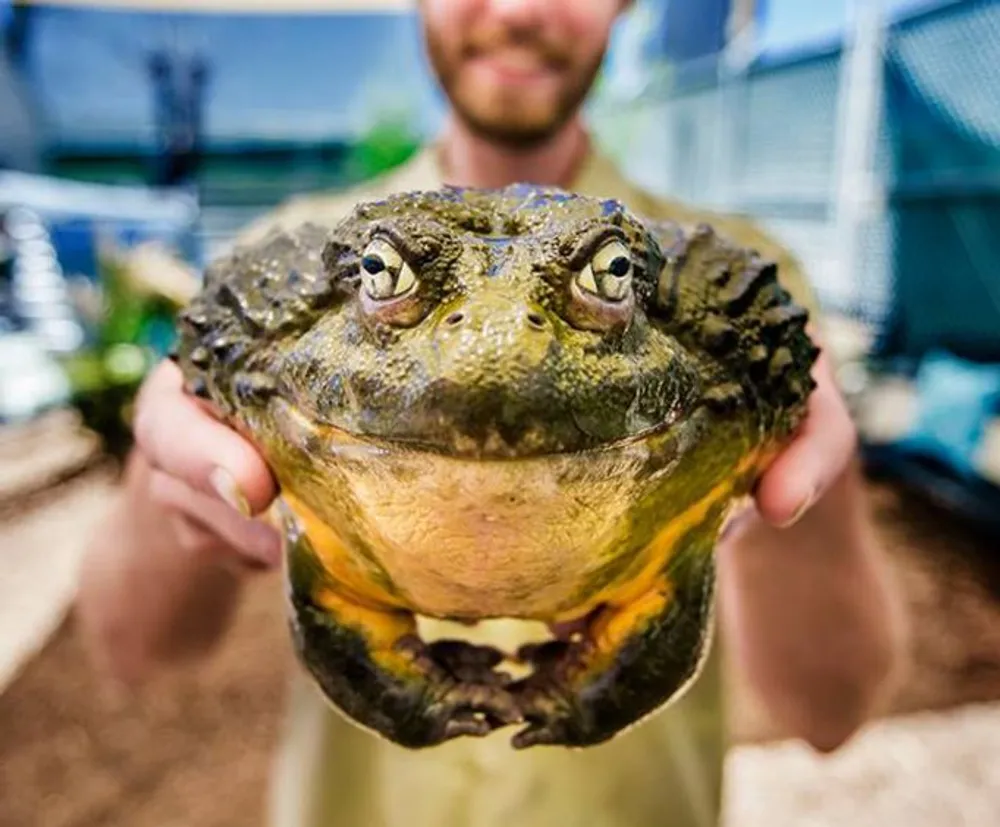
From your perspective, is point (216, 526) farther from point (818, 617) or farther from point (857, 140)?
point (857, 140)

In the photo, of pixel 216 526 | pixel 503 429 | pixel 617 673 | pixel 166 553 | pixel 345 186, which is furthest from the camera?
pixel 345 186

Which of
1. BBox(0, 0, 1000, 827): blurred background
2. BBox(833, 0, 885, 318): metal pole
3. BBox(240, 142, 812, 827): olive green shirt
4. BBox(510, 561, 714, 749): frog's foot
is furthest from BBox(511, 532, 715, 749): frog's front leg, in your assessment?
BBox(833, 0, 885, 318): metal pole

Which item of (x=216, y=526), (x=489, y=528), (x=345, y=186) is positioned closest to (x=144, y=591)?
(x=216, y=526)

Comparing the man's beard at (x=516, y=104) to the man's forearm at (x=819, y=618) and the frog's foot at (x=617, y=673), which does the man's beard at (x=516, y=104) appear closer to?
the man's forearm at (x=819, y=618)

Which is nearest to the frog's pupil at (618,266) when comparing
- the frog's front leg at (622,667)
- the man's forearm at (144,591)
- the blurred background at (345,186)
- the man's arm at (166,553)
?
the frog's front leg at (622,667)

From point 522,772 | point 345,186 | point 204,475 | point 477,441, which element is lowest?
point 345,186

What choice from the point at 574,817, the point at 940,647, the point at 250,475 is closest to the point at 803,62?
the point at 940,647

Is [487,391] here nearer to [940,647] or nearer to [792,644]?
[792,644]

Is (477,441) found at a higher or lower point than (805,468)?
higher
